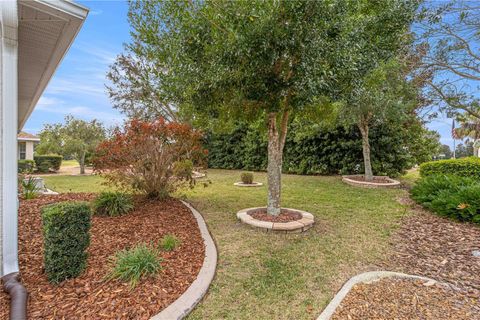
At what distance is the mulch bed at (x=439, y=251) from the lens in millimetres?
3764

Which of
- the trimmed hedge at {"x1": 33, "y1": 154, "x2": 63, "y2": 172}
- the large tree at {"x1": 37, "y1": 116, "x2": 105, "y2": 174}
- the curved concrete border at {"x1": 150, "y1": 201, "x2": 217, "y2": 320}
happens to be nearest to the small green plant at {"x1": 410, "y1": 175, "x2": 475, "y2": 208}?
the curved concrete border at {"x1": 150, "y1": 201, "x2": 217, "y2": 320}

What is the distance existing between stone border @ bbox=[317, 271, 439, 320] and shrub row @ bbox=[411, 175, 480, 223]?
10.8 feet

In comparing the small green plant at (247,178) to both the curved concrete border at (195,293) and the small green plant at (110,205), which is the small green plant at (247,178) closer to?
the small green plant at (110,205)

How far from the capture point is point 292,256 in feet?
13.5

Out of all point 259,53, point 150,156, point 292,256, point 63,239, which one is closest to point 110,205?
point 150,156

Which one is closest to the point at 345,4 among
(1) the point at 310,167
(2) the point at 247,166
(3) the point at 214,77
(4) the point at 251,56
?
(4) the point at 251,56

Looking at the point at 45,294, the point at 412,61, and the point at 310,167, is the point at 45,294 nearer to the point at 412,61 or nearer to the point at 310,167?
the point at 412,61

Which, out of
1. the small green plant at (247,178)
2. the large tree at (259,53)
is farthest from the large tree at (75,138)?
the large tree at (259,53)

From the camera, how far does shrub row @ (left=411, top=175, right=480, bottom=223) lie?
5800mm

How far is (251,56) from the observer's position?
4195mm

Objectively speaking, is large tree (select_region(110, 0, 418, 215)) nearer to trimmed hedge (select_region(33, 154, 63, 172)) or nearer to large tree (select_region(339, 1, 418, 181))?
large tree (select_region(339, 1, 418, 181))

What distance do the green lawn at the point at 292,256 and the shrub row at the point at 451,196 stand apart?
72cm

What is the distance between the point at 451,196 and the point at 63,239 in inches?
304

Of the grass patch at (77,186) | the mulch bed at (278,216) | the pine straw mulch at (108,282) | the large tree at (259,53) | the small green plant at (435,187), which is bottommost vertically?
the pine straw mulch at (108,282)
